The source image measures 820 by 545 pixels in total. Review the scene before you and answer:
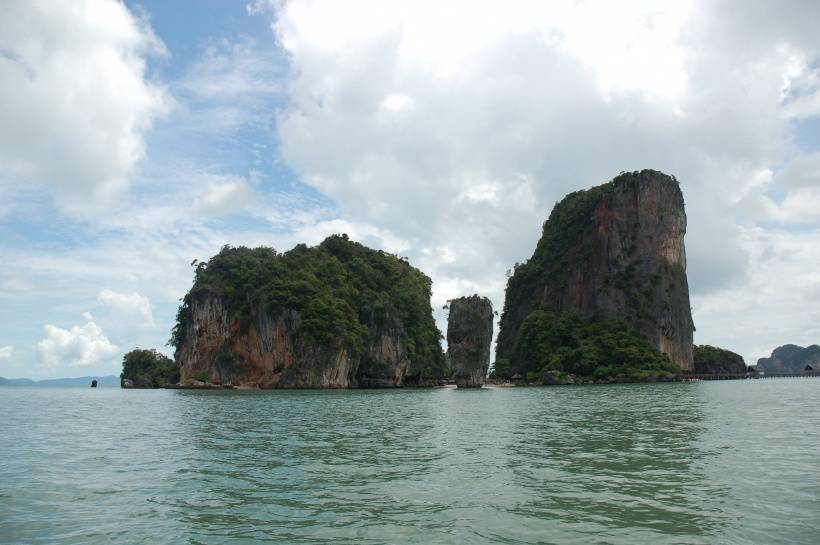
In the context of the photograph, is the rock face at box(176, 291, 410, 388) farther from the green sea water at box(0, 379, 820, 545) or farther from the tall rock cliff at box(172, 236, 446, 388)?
the green sea water at box(0, 379, 820, 545)

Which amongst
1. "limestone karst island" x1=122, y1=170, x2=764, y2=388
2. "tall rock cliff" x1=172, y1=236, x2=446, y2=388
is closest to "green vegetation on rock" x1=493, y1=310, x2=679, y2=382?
"limestone karst island" x1=122, y1=170, x2=764, y2=388

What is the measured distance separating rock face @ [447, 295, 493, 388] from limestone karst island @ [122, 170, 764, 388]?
0.50ft

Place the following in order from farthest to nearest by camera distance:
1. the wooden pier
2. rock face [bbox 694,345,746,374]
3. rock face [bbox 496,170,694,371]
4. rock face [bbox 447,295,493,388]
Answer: rock face [bbox 694,345,746,374] < the wooden pier < rock face [bbox 496,170,694,371] < rock face [bbox 447,295,493,388]

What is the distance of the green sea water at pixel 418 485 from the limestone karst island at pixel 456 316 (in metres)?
53.3

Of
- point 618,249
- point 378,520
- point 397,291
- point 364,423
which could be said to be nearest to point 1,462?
A: point 378,520

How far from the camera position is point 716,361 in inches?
4759

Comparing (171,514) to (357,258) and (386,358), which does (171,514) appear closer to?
(386,358)

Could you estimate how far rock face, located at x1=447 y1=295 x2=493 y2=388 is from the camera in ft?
259

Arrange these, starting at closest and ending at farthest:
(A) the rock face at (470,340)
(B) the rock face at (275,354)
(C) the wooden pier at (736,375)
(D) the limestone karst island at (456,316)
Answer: (B) the rock face at (275,354) < (D) the limestone karst island at (456,316) < (A) the rock face at (470,340) < (C) the wooden pier at (736,375)

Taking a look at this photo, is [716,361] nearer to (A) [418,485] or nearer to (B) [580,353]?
(B) [580,353]

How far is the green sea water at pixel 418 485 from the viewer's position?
8.45m

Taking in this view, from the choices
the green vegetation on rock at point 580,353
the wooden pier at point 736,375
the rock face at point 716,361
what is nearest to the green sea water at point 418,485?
the green vegetation on rock at point 580,353

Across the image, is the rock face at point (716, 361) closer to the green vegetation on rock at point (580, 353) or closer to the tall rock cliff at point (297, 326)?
the green vegetation on rock at point (580, 353)

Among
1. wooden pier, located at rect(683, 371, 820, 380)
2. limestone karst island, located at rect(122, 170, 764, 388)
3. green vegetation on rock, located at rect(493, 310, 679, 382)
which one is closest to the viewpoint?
limestone karst island, located at rect(122, 170, 764, 388)
